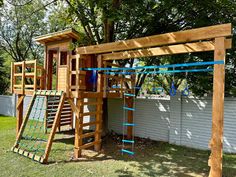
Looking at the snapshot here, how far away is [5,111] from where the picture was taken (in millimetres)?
13008

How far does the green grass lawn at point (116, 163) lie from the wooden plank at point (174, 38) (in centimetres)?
266

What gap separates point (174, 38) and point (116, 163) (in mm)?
3021

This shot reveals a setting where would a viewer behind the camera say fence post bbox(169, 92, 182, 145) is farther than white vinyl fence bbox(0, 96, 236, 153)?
Yes

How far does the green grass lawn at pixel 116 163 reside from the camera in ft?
13.5

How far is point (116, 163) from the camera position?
4668mm

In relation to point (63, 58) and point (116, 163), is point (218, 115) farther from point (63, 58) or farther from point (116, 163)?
point (63, 58)

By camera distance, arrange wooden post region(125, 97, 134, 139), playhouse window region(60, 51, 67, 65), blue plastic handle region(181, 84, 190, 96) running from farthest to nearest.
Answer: playhouse window region(60, 51, 67, 65), wooden post region(125, 97, 134, 139), blue plastic handle region(181, 84, 190, 96)

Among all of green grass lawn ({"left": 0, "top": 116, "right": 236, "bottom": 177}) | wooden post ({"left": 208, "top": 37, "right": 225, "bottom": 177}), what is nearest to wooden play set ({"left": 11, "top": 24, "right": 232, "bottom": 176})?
wooden post ({"left": 208, "top": 37, "right": 225, "bottom": 177})

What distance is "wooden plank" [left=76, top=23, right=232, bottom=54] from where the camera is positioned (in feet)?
10.6

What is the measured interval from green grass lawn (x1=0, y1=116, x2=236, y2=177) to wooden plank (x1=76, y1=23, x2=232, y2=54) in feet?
8.73

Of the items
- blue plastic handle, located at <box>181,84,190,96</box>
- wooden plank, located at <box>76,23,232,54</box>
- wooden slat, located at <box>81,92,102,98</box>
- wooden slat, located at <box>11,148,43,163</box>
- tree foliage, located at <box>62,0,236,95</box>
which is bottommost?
wooden slat, located at <box>11,148,43,163</box>

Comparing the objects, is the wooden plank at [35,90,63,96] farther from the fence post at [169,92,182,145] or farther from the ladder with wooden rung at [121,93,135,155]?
the fence post at [169,92,182,145]

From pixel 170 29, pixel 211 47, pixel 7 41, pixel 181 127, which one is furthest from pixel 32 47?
pixel 211 47

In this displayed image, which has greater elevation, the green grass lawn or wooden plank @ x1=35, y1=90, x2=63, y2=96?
wooden plank @ x1=35, y1=90, x2=63, y2=96
